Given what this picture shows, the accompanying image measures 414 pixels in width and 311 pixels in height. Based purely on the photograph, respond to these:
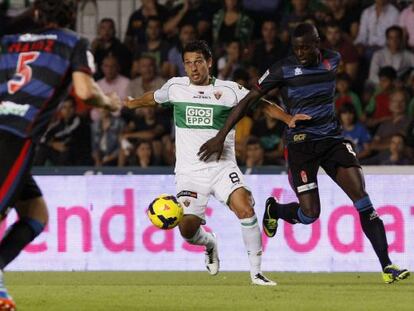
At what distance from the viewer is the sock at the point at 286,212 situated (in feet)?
40.1

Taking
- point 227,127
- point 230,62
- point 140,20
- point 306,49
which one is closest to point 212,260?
point 227,127

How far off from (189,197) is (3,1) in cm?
774

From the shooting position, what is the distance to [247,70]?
55.9ft

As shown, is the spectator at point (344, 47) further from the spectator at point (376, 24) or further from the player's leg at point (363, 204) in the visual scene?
the player's leg at point (363, 204)

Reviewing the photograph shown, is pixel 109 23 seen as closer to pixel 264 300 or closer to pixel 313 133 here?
pixel 313 133

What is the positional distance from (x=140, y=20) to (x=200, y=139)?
6.59m

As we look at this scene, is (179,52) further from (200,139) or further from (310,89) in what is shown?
(310,89)

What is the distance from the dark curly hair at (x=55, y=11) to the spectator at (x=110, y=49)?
9.55 m

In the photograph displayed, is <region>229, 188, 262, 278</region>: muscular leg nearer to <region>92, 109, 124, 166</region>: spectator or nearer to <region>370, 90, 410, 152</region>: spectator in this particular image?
<region>370, 90, 410, 152</region>: spectator

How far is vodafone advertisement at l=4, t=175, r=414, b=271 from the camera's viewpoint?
14.2 meters

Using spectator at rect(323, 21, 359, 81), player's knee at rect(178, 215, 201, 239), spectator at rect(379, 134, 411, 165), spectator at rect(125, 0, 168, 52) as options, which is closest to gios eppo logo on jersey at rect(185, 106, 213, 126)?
player's knee at rect(178, 215, 201, 239)

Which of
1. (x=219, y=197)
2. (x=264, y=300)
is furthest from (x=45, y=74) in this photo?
(x=219, y=197)

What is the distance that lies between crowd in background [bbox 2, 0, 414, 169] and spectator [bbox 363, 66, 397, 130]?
0.04 feet

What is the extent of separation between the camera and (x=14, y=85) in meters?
8.25
